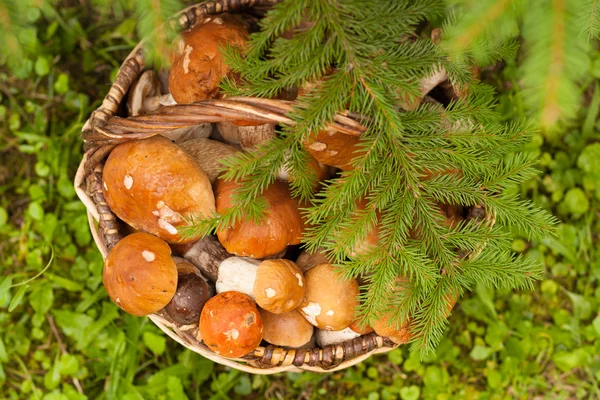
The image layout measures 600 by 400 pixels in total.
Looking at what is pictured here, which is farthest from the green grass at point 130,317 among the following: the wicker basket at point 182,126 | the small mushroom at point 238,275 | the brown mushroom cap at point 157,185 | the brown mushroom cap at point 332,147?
→ the brown mushroom cap at point 332,147

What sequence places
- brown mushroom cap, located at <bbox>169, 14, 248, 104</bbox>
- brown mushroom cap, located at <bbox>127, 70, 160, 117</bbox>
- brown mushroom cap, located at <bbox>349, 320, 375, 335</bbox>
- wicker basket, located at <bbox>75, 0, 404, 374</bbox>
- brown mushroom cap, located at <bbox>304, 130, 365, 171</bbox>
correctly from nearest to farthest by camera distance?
wicker basket, located at <bbox>75, 0, 404, 374</bbox> → brown mushroom cap, located at <bbox>304, 130, 365, 171</bbox> → brown mushroom cap, located at <bbox>169, 14, 248, 104</bbox> → brown mushroom cap, located at <bbox>349, 320, 375, 335</bbox> → brown mushroom cap, located at <bbox>127, 70, 160, 117</bbox>

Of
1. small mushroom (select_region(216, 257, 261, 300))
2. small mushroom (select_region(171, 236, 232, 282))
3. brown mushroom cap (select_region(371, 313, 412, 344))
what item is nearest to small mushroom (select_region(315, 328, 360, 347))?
brown mushroom cap (select_region(371, 313, 412, 344))

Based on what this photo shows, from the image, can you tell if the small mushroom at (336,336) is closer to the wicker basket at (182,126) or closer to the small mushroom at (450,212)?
the wicker basket at (182,126)

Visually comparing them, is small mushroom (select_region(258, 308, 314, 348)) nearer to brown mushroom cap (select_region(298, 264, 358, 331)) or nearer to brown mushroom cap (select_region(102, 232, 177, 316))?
brown mushroom cap (select_region(298, 264, 358, 331))

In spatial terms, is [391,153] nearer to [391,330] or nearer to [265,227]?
[265,227]

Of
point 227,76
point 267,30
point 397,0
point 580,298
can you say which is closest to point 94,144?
point 227,76

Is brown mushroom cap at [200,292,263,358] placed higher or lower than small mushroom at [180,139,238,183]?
lower
